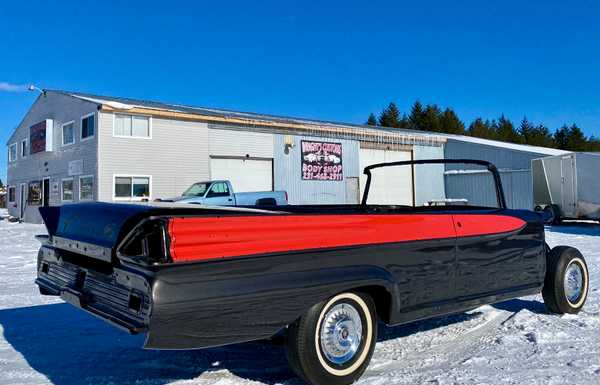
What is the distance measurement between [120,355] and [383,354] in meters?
1.97

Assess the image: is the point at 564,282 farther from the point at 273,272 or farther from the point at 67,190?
the point at 67,190

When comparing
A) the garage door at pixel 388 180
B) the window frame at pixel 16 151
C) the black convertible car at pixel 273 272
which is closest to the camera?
the black convertible car at pixel 273 272

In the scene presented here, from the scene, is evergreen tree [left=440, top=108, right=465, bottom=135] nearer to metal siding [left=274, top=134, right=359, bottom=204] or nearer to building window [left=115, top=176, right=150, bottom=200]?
metal siding [left=274, top=134, right=359, bottom=204]

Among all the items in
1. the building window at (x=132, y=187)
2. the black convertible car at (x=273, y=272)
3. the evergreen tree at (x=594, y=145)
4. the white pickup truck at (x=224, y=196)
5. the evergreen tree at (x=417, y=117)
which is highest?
the evergreen tree at (x=417, y=117)

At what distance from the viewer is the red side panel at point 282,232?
8.30ft

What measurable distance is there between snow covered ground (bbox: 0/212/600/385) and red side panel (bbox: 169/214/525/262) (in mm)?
900

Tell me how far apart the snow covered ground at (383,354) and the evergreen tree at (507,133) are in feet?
250

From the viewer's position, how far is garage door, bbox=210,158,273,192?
21438 mm

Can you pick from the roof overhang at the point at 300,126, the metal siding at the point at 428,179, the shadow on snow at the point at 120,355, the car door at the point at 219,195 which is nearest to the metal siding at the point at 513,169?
the metal siding at the point at 428,179

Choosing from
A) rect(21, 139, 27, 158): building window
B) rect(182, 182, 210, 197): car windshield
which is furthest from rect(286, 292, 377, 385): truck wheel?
rect(21, 139, 27, 158): building window

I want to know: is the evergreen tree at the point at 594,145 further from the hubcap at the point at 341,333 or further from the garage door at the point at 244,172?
the hubcap at the point at 341,333

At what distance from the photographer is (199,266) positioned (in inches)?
99.6

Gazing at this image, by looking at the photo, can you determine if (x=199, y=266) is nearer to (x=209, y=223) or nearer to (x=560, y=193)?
(x=209, y=223)

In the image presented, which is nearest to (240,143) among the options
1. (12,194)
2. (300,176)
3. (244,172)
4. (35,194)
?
(244,172)
